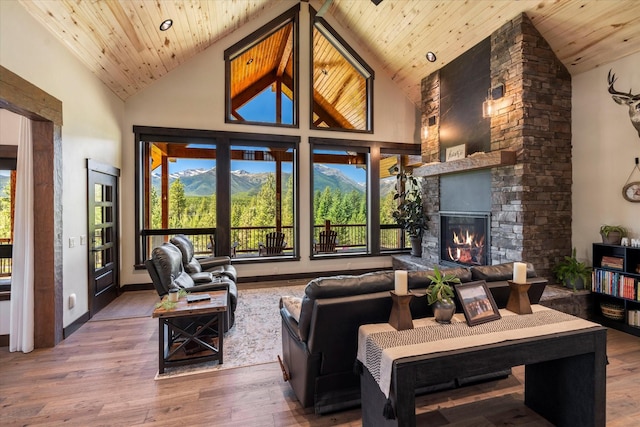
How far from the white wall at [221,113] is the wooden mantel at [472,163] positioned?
145 centimetres

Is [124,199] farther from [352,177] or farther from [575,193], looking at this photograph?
[575,193]

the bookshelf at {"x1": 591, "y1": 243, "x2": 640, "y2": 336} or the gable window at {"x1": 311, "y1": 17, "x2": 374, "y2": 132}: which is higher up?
the gable window at {"x1": 311, "y1": 17, "x2": 374, "y2": 132}

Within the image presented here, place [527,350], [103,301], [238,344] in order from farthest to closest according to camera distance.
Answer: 1. [103,301]
2. [238,344]
3. [527,350]

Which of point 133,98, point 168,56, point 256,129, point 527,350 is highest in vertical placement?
point 168,56

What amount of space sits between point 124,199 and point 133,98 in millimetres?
1782

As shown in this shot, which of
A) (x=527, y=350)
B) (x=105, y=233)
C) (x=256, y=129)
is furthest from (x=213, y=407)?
(x=256, y=129)

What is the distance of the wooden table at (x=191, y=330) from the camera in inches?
108

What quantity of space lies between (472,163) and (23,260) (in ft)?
18.8

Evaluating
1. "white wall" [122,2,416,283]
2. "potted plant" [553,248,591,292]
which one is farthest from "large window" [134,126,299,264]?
"potted plant" [553,248,591,292]

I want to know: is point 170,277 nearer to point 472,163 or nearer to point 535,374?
point 535,374

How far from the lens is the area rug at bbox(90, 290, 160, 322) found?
4.21 metres

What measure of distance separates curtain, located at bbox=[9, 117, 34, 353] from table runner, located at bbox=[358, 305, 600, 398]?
3453mm

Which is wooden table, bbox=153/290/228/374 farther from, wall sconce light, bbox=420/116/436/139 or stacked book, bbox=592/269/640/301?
wall sconce light, bbox=420/116/436/139

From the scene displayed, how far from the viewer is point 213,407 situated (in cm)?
229
